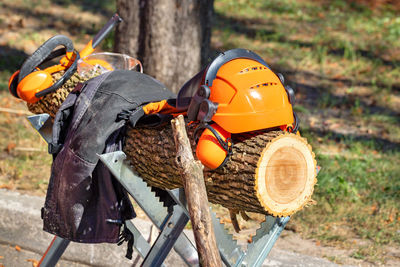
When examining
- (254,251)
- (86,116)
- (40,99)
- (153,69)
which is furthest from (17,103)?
(254,251)

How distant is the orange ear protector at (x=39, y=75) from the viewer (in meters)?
3.11

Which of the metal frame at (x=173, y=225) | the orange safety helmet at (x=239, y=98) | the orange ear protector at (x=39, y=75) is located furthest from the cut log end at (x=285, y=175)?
the orange ear protector at (x=39, y=75)

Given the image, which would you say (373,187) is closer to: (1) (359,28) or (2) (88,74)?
(2) (88,74)

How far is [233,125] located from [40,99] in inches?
54.3

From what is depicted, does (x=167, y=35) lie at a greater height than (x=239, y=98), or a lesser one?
lesser

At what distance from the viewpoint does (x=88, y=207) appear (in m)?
2.85

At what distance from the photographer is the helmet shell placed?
7.57ft

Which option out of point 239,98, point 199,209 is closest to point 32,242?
point 199,209

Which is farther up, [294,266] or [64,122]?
[64,122]

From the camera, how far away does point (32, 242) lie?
3967 mm

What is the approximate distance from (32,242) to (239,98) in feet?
7.45

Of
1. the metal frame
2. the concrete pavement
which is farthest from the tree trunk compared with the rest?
the metal frame

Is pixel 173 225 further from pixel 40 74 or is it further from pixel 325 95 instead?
pixel 325 95

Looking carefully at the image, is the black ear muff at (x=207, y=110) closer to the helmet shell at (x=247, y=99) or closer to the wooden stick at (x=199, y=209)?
the helmet shell at (x=247, y=99)
